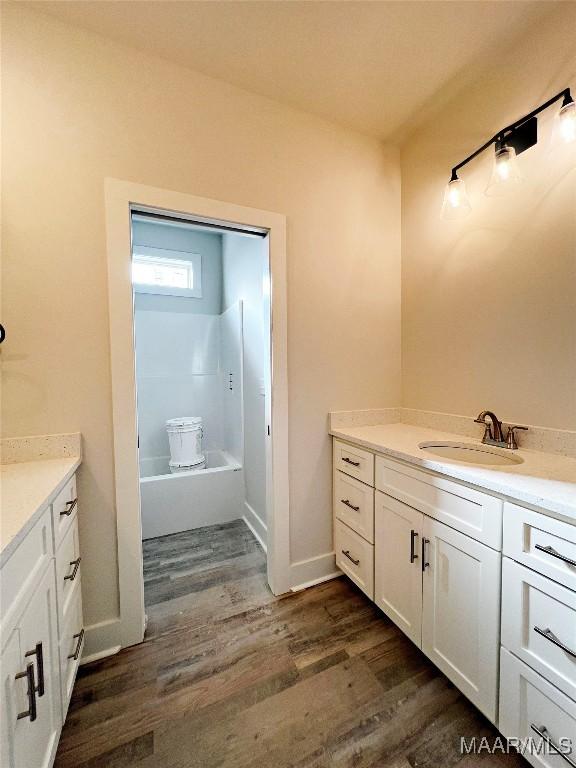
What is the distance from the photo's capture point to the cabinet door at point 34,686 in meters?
0.64

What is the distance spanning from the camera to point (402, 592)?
1.31m

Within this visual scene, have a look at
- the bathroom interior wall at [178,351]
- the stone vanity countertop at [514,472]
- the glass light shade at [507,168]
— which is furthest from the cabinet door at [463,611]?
the bathroom interior wall at [178,351]

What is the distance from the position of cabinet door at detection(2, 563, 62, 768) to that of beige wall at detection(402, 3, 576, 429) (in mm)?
1863

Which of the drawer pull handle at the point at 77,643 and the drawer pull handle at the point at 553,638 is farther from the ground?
the drawer pull handle at the point at 553,638

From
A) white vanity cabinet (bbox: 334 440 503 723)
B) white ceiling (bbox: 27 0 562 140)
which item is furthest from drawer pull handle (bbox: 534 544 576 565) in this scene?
white ceiling (bbox: 27 0 562 140)

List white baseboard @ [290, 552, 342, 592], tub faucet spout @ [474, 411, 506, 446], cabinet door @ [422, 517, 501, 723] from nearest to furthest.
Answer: cabinet door @ [422, 517, 501, 723] → tub faucet spout @ [474, 411, 506, 446] → white baseboard @ [290, 552, 342, 592]

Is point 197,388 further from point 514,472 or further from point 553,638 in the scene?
point 553,638

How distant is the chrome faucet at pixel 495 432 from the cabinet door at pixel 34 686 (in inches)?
68.9

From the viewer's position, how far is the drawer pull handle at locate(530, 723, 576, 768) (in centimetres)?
79

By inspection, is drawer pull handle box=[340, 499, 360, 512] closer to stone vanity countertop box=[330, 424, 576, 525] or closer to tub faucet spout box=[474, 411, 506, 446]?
stone vanity countertop box=[330, 424, 576, 525]

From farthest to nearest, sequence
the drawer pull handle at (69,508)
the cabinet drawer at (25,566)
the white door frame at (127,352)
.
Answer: the white door frame at (127,352)
the drawer pull handle at (69,508)
the cabinet drawer at (25,566)

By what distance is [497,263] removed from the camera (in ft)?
4.74

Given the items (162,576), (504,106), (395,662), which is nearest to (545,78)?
(504,106)

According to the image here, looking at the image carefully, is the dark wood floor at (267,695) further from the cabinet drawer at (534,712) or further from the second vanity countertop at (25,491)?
the second vanity countertop at (25,491)
